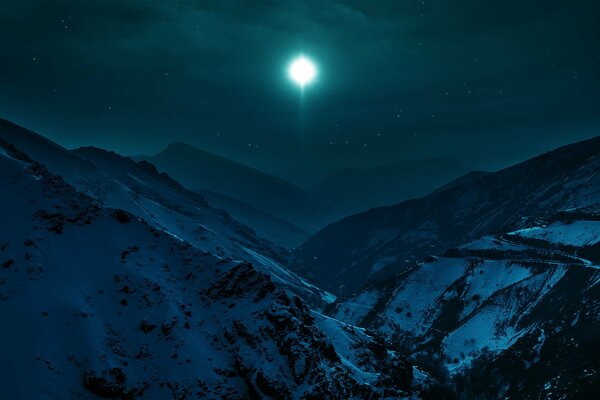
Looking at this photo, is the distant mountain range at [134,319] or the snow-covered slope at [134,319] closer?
the snow-covered slope at [134,319]

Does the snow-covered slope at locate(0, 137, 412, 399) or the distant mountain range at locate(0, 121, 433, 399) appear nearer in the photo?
the snow-covered slope at locate(0, 137, 412, 399)

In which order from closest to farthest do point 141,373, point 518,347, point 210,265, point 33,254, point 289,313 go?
point 141,373
point 33,254
point 289,313
point 210,265
point 518,347

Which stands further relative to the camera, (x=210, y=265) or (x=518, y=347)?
(x=518, y=347)

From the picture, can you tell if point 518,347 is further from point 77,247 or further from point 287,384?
point 77,247

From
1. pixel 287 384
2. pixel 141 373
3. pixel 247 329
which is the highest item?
pixel 247 329

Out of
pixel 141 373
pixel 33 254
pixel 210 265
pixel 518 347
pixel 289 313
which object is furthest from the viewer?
pixel 518 347

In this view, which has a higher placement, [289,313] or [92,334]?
[289,313]

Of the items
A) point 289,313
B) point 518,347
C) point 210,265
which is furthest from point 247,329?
point 518,347
